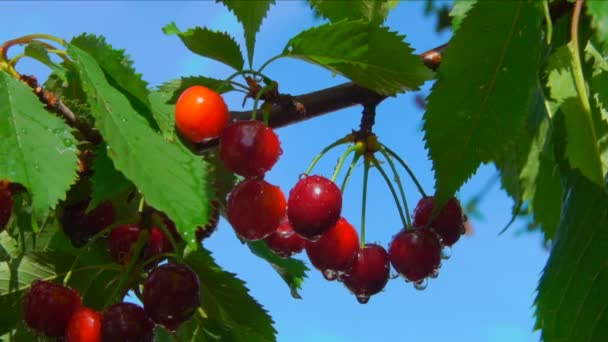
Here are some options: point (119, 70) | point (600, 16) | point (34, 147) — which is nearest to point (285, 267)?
point (119, 70)

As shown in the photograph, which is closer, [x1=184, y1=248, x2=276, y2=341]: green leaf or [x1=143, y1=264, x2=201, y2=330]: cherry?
[x1=143, y1=264, x2=201, y2=330]: cherry

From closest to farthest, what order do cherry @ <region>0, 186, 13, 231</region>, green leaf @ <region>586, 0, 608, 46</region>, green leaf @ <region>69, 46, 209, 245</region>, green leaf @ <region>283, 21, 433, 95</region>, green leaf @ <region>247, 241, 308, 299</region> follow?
green leaf @ <region>586, 0, 608, 46</region> → green leaf @ <region>69, 46, 209, 245</region> → green leaf @ <region>283, 21, 433, 95</region> → cherry @ <region>0, 186, 13, 231</region> → green leaf @ <region>247, 241, 308, 299</region>

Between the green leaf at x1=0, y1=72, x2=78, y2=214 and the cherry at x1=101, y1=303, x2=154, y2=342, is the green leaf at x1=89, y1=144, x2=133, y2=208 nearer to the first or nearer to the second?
the green leaf at x1=0, y1=72, x2=78, y2=214

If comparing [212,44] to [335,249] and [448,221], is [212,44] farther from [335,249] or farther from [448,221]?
[448,221]

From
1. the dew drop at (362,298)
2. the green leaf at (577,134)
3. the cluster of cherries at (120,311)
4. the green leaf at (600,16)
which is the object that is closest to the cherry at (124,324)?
the cluster of cherries at (120,311)

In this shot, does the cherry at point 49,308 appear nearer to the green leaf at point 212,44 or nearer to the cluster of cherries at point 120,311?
the cluster of cherries at point 120,311

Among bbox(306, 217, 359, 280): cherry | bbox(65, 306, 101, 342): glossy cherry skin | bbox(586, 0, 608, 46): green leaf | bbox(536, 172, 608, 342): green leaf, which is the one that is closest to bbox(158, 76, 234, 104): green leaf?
bbox(306, 217, 359, 280): cherry

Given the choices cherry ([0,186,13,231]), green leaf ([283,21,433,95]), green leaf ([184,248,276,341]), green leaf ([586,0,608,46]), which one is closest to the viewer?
green leaf ([586,0,608,46])

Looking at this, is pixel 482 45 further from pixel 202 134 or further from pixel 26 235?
pixel 26 235
